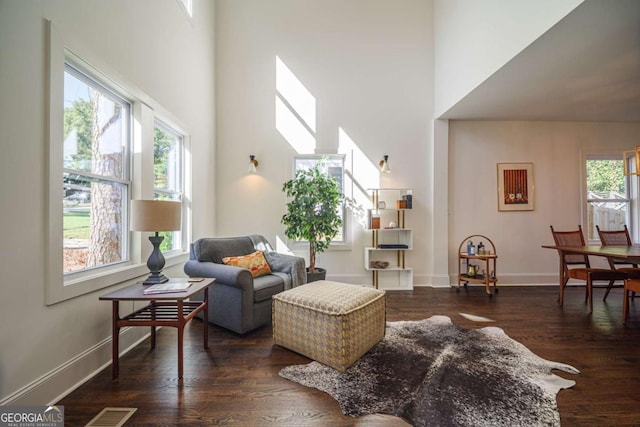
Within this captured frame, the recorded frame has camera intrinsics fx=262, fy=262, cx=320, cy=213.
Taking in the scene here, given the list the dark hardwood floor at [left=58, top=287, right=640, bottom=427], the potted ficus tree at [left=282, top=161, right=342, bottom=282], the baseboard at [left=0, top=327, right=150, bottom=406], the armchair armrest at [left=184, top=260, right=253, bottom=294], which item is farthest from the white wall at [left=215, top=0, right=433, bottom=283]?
the baseboard at [left=0, top=327, right=150, bottom=406]

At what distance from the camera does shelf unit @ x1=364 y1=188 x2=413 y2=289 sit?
→ 4031 mm

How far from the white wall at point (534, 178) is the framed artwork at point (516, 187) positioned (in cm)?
8

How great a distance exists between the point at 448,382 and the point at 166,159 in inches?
137

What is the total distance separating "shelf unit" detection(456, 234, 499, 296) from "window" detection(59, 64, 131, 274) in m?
4.25

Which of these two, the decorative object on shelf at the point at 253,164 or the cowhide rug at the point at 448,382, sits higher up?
the decorative object on shelf at the point at 253,164

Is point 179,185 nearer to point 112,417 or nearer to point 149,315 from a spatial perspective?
point 149,315

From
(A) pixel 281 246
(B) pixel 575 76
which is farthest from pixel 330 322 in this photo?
(B) pixel 575 76

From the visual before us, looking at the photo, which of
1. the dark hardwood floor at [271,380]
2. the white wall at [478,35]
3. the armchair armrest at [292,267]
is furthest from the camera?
the armchair armrest at [292,267]

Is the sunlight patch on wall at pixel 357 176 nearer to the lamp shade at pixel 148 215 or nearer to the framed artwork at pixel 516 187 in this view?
the framed artwork at pixel 516 187

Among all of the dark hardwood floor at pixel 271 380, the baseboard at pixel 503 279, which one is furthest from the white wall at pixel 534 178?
the dark hardwood floor at pixel 271 380

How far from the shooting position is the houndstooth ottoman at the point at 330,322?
73.7 inches

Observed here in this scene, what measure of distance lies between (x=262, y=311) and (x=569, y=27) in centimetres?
357

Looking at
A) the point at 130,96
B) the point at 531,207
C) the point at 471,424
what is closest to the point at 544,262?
the point at 531,207

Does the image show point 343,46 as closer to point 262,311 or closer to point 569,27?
point 569,27
